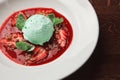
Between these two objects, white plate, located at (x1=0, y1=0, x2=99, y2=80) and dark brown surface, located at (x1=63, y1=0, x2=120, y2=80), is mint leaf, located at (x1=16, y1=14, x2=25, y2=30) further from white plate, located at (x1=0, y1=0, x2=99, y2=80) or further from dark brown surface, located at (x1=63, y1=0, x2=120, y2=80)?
dark brown surface, located at (x1=63, y1=0, x2=120, y2=80)

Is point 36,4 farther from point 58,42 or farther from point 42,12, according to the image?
point 58,42

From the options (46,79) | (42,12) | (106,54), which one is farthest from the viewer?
(42,12)

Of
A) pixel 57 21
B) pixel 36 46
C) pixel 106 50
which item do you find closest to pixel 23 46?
pixel 36 46

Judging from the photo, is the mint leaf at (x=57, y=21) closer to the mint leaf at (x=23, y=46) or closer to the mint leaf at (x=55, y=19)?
the mint leaf at (x=55, y=19)

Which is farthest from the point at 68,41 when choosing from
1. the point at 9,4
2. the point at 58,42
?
the point at 9,4

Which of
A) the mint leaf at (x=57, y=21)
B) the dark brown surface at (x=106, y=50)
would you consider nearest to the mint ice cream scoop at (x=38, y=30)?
the mint leaf at (x=57, y=21)

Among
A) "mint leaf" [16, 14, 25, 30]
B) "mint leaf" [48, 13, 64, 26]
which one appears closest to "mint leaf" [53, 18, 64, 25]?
"mint leaf" [48, 13, 64, 26]
